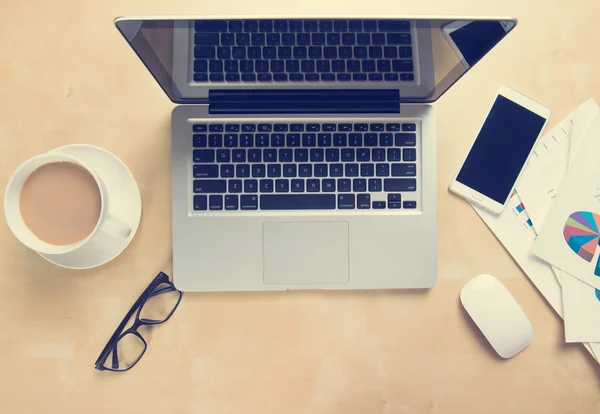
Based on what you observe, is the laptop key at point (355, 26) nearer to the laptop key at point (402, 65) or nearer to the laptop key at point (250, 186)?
the laptop key at point (402, 65)

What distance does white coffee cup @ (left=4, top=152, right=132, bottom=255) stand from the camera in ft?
1.85

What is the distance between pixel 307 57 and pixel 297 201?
0.19m

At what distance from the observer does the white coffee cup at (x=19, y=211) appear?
563mm

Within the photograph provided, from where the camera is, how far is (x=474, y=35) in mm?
518

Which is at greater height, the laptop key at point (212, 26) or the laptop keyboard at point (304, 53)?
the laptop key at point (212, 26)

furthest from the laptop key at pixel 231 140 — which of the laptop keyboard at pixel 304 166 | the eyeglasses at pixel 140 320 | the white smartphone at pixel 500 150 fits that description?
the white smartphone at pixel 500 150

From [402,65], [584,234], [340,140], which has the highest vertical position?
[402,65]

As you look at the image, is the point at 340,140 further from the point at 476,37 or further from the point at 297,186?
the point at 476,37

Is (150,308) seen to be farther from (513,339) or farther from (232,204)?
(513,339)

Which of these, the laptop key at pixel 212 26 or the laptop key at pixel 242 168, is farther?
the laptop key at pixel 242 168

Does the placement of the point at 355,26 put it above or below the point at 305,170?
above

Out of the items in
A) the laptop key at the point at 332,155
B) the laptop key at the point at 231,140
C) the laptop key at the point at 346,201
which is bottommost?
the laptop key at the point at 346,201

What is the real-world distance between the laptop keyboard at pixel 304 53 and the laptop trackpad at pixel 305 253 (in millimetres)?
203

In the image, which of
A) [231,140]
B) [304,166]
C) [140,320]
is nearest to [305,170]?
[304,166]
